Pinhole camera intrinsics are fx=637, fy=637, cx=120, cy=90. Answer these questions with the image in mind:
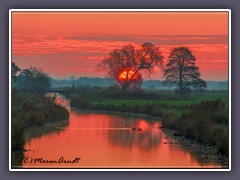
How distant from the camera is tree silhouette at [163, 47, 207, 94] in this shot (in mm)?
20781

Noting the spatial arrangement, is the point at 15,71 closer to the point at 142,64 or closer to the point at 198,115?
the point at 142,64

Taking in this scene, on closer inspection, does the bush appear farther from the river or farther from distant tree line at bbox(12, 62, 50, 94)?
distant tree line at bbox(12, 62, 50, 94)

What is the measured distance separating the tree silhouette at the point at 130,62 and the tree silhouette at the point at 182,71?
2.01ft

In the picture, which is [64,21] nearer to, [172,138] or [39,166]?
[39,166]

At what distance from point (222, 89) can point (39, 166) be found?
220 inches

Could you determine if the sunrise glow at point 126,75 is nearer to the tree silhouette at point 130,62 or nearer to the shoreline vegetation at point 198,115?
the tree silhouette at point 130,62

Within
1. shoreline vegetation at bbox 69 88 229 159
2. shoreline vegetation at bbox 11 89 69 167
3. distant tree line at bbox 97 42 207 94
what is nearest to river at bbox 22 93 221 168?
shoreline vegetation at bbox 11 89 69 167

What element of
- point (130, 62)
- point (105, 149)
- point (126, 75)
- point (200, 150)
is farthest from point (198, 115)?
point (105, 149)

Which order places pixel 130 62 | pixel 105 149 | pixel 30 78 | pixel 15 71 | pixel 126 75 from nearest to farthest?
pixel 15 71 < pixel 105 149 < pixel 30 78 < pixel 130 62 < pixel 126 75

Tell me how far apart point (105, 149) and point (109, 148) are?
32cm

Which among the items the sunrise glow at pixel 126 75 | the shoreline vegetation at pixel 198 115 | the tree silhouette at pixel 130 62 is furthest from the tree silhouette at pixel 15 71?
the shoreline vegetation at pixel 198 115

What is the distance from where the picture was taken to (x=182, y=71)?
90.1 feet
